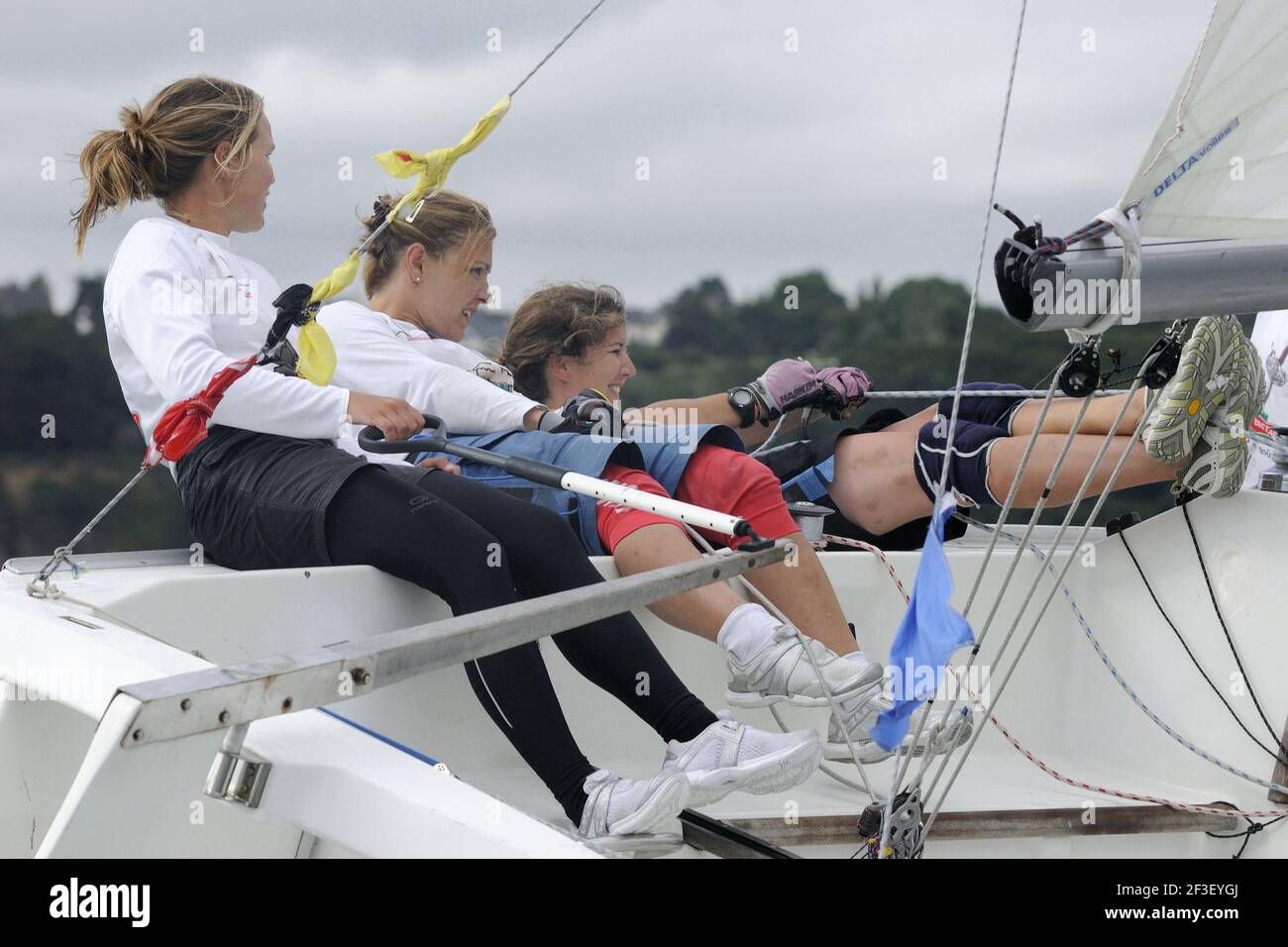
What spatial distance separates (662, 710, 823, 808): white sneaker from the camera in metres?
1.59

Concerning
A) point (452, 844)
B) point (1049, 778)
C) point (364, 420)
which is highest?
point (364, 420)

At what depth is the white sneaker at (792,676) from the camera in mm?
1800

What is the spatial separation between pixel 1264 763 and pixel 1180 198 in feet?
3.37

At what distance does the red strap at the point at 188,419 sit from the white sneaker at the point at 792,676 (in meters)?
0.72

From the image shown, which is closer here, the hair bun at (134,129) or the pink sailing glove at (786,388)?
the hair bun at (134,129)

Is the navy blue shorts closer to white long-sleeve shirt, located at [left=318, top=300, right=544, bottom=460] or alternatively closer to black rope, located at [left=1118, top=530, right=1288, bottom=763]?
black rope, located at [left=1118, top=530, right=1288, bottom=763]

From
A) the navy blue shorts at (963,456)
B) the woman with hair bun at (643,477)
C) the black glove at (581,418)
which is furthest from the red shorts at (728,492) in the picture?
the navy blue shorts at (963,456)

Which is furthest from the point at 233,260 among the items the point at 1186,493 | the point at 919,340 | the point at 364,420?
the point at 919,340

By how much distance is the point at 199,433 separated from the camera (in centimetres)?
174

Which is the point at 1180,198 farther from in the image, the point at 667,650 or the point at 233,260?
the point at 233,260

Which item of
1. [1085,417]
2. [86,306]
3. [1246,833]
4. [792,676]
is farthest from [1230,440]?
[86,306]

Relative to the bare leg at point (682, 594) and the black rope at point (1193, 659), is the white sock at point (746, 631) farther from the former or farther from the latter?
the black rope at point (1193, 659)

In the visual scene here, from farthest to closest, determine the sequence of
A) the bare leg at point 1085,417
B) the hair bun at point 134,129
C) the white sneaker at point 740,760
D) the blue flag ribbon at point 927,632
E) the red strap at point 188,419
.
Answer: the bare leg at point 1085,417, the hair bun at point 134,129, the red strap at point 188,419, the white sneaker at point 740,760, the blue flag ribbon at point 927,632

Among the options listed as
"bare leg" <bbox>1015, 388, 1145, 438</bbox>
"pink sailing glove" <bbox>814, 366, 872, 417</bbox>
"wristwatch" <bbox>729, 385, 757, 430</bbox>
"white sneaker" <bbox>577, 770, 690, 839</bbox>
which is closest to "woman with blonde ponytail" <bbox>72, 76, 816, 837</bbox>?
"white sneaker" <bbox>577, 770, 690, 839</bbox>
